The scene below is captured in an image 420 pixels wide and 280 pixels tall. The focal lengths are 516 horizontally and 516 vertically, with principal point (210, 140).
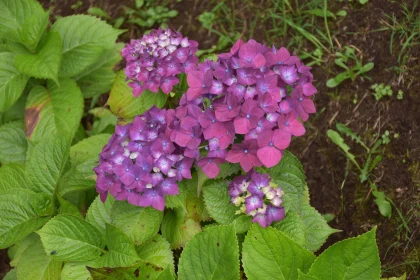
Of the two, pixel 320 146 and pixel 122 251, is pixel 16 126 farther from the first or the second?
pixel 320 146

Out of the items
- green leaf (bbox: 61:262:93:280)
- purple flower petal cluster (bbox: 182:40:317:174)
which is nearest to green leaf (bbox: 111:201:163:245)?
green leaf (bbox: 61:262:93:280)

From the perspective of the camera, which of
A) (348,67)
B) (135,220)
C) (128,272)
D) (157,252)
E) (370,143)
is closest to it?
(128,272)

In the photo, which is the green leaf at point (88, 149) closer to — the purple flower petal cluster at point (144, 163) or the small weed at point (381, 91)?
the purple flower petal cluster at point (144, 163)

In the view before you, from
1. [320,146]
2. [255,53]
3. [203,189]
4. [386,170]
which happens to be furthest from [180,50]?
[386,170]

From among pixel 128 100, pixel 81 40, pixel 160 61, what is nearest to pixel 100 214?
pixel 128 100

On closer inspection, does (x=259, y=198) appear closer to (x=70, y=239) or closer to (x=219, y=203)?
(x=219, y=203)
